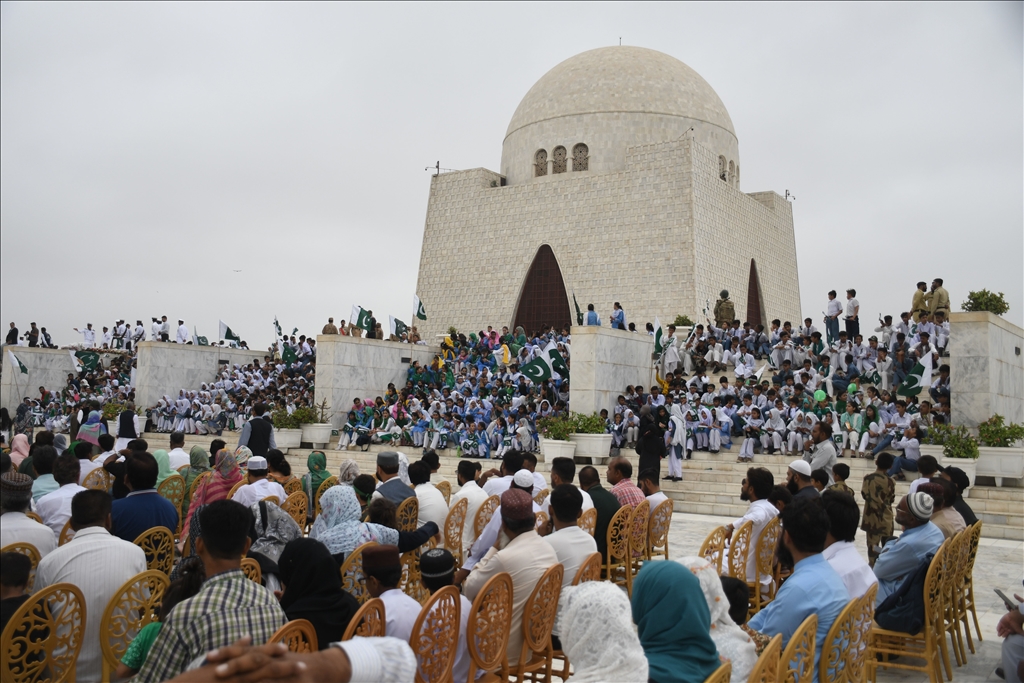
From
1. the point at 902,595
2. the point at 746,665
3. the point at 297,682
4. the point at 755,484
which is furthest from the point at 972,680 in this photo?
the point at 297,682

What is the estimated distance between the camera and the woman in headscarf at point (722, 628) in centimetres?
304

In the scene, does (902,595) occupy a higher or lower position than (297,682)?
lower

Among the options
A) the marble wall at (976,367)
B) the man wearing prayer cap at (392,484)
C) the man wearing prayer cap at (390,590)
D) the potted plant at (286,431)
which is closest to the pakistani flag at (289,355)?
the potted plant at (286,431)

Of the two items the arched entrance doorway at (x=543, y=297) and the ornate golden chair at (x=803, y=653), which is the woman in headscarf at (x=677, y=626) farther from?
the arched entrance doorway at (x=543, y=297)

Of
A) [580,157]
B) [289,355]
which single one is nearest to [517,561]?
[289,355]

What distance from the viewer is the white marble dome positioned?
85.3 feet

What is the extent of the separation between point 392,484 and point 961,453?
344 inches

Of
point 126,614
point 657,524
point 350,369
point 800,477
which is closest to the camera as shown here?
point 126,614

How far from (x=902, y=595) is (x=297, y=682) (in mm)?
4070

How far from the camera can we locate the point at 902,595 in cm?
476

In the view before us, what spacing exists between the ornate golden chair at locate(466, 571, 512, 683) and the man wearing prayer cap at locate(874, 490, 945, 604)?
2.54 m

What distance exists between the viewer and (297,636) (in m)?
2.82

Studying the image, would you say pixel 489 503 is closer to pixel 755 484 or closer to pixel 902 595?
pixel 755 484

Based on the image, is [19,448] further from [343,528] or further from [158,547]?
[343,528]
